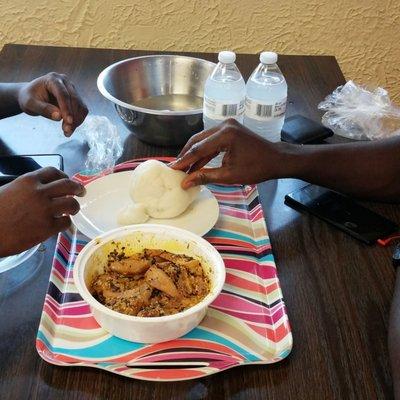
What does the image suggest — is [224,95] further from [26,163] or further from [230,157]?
[26,163]

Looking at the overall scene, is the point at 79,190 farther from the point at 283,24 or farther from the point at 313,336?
the point at 283,24

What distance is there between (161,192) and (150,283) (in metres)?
0.22

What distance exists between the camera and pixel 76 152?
3.37ft

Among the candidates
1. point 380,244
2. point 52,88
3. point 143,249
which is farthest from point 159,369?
point 52,88

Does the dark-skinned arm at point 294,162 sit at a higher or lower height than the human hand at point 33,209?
lower

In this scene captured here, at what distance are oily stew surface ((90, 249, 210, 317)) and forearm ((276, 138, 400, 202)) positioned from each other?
1.01 feet

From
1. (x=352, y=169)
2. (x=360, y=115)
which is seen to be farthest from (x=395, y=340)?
(x=360, y=115)

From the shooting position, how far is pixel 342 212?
2.91ft

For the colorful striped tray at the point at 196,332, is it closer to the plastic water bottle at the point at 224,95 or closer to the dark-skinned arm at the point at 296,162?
the dark-skinned arm at the point at 296,162

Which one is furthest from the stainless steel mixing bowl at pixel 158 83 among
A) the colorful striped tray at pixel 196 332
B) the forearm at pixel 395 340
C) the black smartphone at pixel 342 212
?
the forearm at pixel 395 340

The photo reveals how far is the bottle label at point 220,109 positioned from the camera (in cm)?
93

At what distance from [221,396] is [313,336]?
16cm

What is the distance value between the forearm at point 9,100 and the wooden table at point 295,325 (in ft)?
0.20

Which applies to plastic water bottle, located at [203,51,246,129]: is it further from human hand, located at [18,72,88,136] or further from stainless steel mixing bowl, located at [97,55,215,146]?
human hand, located at [18,72,88,136]
